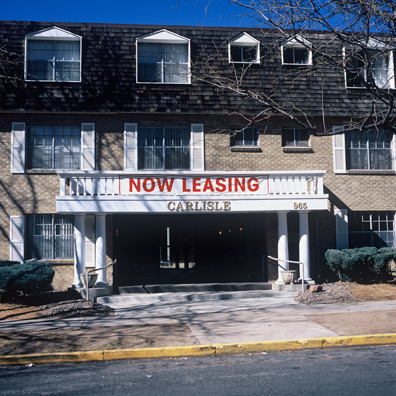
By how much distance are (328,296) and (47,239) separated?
9398mm

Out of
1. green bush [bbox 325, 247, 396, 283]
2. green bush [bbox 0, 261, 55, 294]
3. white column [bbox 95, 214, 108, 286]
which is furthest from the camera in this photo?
green bush [bbox 325, 247, 396, 283]

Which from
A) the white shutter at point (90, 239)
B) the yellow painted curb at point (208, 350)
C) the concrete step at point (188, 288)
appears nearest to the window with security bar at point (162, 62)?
the white shutter at point (90, 239)

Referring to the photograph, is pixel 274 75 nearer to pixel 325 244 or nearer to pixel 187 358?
pixel 325 244

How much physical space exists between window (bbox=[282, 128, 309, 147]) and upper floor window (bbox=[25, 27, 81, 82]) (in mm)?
7650

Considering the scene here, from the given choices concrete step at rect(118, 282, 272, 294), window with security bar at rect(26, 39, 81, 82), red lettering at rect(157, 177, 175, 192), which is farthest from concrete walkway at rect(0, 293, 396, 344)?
window with security bar at rect(26, 39, 81, 82)

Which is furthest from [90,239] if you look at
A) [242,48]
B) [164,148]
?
[242,48]

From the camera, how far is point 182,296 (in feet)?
44.4

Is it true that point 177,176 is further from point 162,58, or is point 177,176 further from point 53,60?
point 53,60

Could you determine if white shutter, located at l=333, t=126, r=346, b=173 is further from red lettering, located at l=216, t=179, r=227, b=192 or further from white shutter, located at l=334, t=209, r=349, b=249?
red lettering, located at l=216, t=179, r=227, b=192

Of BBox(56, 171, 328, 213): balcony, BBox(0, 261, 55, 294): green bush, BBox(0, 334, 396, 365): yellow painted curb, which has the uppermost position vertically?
BBox(56, 171, 328, 213): balcony

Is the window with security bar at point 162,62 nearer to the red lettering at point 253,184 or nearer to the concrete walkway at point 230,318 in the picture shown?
the red lettering at point 253,184

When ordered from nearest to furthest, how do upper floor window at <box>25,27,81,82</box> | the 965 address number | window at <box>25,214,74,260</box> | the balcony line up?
the balcony, the 965 address number, window at <box>25,214,74,260</box>, upper floor window at <box>25,27,81,82</box>

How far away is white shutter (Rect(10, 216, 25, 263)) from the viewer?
1523cm

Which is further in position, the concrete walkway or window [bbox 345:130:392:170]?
window [bbox 345:130:392:170]
